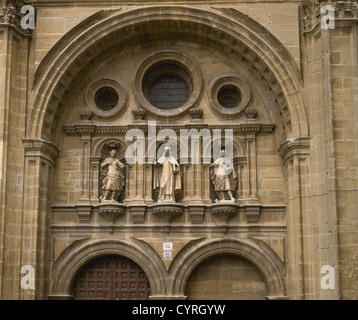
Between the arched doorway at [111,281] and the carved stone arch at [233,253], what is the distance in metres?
1.02

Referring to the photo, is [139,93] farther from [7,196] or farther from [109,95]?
[7,196]

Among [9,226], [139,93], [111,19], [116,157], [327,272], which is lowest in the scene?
[327,272]

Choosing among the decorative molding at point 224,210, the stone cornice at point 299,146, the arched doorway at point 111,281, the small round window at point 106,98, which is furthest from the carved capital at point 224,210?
the small round window at point 106,98

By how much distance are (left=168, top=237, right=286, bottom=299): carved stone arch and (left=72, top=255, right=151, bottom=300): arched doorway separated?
102 centimetres

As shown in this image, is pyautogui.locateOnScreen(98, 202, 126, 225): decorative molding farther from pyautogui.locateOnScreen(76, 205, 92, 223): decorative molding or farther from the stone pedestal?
the stone pedestal

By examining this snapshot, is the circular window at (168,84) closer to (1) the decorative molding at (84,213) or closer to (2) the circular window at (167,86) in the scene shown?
(2) the circular window at (167,86)

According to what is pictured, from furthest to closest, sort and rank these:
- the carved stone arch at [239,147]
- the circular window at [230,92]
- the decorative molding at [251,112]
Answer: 1. the circular window at [230,92]
2. the decorative molding at [251,112]
3. the carved stone arch at [239,147]

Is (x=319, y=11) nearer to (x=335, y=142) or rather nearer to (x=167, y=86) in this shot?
(x=335, y=142)

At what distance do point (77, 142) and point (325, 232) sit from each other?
796 centimetres

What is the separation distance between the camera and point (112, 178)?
21.6 m

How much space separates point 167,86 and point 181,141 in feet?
6.71

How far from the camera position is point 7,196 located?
20.1 m

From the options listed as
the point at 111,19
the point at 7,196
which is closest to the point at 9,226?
the point at 7,196

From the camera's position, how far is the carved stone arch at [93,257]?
68.8 ft
